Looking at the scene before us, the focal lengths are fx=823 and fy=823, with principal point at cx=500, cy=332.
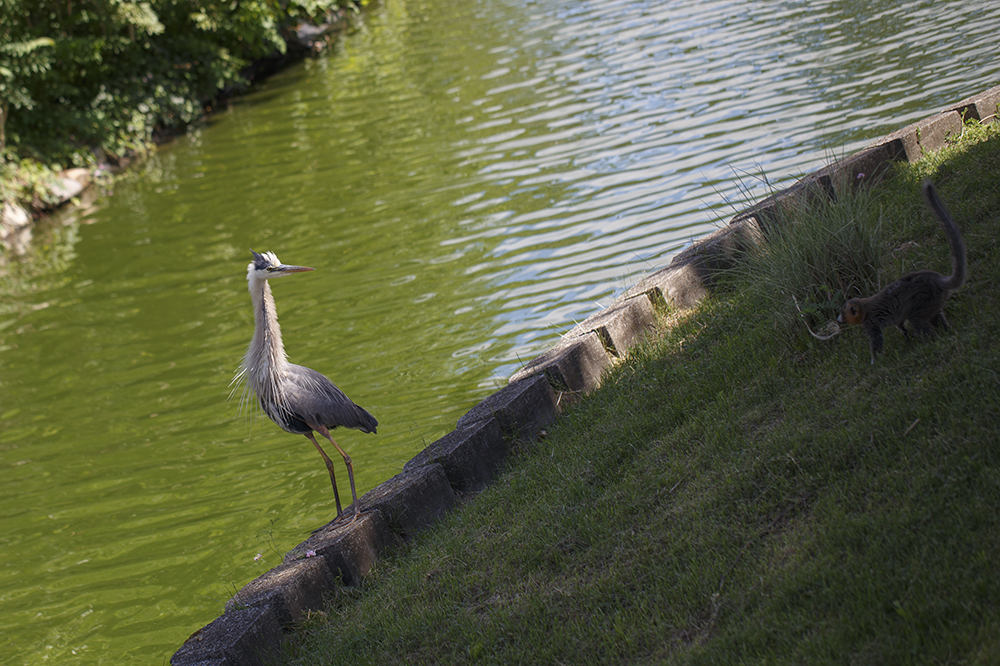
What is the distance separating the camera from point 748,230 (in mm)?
5742

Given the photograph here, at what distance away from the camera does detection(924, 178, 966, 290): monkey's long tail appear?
366 cm

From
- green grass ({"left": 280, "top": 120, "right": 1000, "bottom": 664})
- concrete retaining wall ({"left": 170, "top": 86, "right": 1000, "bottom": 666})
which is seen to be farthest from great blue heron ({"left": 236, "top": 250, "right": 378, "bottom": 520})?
green grass ({"left": 280, "top": 120, "right": 1000, "bottom": 664})

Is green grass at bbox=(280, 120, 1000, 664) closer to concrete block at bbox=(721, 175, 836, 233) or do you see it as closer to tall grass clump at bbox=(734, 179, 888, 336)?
tall grass clump at bbox=(734, 179, 888, 336)

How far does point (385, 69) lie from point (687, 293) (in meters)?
15.2

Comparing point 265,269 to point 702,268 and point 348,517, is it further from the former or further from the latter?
point 702,268

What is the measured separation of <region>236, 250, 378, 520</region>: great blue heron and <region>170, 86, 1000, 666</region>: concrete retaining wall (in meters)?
0.29

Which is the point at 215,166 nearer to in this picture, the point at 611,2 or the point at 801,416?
the point at 611,2

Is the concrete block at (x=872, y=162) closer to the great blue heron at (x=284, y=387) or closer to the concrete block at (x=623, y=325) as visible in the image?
the concrete block at (x=623, y=325)

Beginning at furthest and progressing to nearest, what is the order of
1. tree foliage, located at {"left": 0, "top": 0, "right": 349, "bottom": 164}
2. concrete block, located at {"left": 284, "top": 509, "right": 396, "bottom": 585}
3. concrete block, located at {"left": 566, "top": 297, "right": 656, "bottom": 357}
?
tree foliage, located at {"left": 0, "top": 0, "right": 349, "bottom": 164} < concrete block, located at {"left": 566, "top": 297, "right": 656, "bottom": 357} < concrete block, located at {"left": 284, "top": 509, "right": 396, "bottom": 585}

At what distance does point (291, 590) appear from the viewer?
420cm

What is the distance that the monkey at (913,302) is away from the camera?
374 centimetres

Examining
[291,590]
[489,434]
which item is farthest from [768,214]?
[291,590]

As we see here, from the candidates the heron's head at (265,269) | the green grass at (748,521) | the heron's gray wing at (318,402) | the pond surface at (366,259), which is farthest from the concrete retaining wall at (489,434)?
the heron's head at (265,269)

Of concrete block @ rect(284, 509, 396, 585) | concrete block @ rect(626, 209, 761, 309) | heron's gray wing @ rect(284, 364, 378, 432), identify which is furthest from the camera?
concrete block @ rect(626, 209, 761, 309)
